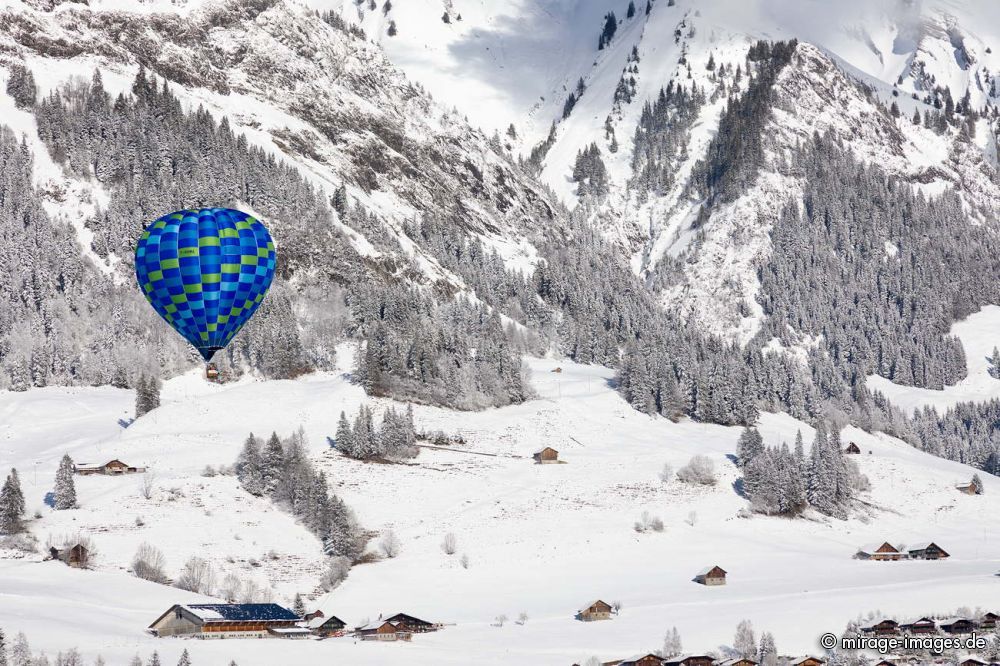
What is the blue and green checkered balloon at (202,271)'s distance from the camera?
350 feet

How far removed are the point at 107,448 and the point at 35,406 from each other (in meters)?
25.2

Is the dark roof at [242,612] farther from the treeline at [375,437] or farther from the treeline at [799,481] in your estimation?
the treeline at [799,481]

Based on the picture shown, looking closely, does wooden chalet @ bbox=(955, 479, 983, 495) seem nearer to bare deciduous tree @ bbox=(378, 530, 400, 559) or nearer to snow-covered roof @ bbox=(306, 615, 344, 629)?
bare deciduous tree @ bbox=(378, 530, 400, 559)

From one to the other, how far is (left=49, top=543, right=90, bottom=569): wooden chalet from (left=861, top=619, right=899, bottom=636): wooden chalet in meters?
63.2

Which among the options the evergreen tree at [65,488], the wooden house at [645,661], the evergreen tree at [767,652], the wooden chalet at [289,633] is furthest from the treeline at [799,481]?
the evergreen tree at [65,488]

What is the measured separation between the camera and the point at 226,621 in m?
109

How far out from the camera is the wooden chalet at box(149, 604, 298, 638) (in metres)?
106

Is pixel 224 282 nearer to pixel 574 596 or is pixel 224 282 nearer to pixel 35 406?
pixel 574 596

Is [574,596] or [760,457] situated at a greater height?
[760,457]

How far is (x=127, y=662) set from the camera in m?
92.4

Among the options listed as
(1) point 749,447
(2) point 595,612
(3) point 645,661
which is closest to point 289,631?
(2) point 595,612

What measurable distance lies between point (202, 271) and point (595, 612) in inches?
1679

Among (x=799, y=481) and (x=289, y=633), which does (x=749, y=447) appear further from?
(x=289, y=633)

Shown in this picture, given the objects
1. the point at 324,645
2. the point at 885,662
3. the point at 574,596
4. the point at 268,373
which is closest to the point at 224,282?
the point at 324,645
